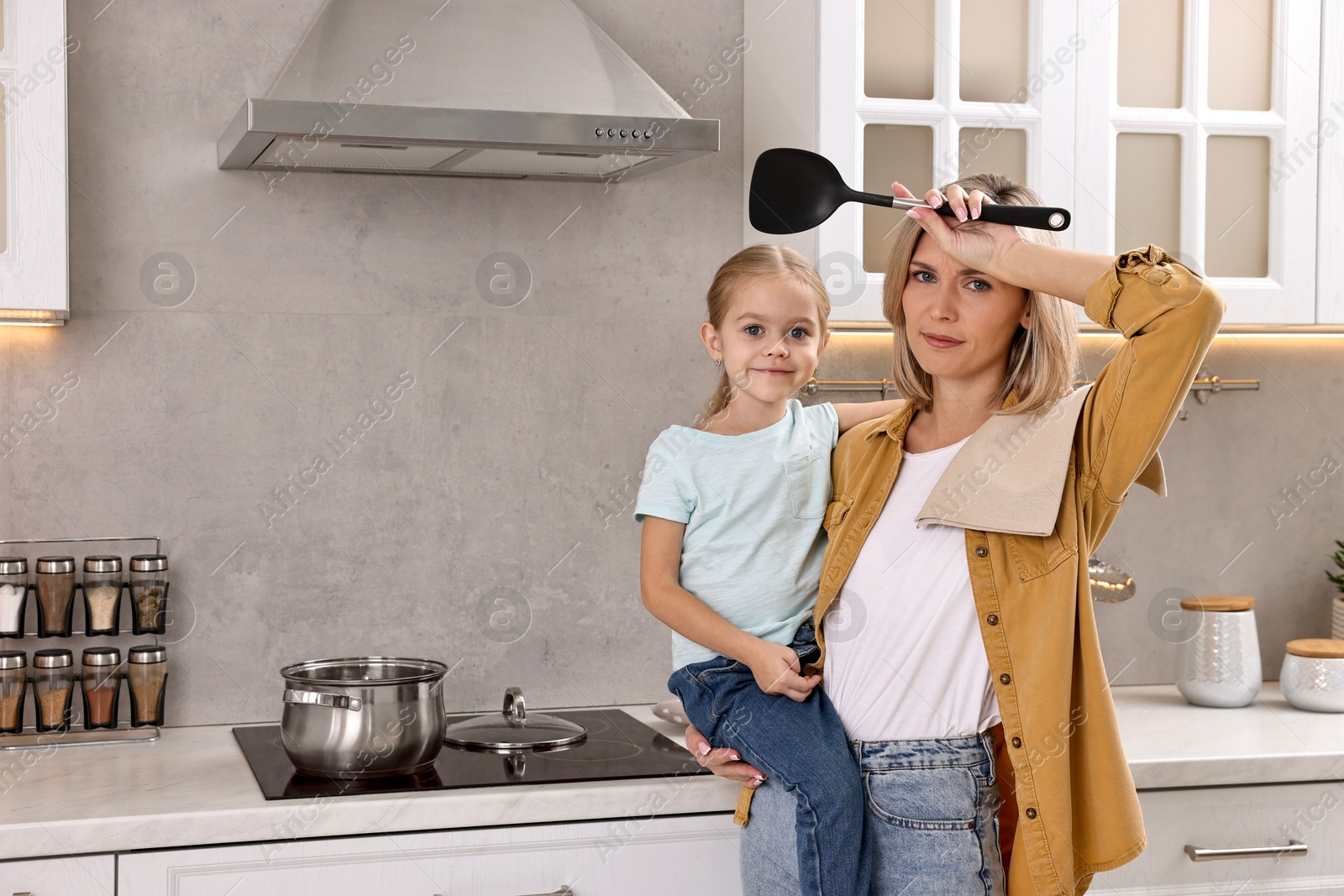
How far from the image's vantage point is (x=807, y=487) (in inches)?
58.9

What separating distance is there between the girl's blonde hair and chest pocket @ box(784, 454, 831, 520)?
0.44 feet

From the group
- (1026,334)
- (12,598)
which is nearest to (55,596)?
(12,598)

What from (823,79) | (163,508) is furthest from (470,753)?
(823,79)

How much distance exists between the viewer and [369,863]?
1.50 metres

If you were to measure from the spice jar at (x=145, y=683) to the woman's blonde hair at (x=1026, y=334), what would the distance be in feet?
3.98

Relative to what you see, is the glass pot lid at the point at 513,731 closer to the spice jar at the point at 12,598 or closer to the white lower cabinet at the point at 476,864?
the white lower cabinet at the point at 476,864

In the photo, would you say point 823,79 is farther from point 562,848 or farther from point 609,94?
point 562,848

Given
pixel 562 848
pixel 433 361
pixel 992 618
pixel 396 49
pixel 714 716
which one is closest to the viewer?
pixel 992 618

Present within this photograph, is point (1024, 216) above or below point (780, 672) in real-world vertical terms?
above

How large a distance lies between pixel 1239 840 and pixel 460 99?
1524mm

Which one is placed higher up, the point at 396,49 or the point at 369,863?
the point at 396,49

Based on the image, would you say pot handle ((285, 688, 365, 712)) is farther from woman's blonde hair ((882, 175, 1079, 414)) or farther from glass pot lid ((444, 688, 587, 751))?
woman's blonde hair ((882, 175, 1079, 414))

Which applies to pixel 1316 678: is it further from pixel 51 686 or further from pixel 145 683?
pixel 51 686

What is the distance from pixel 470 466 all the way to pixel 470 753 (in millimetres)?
516
